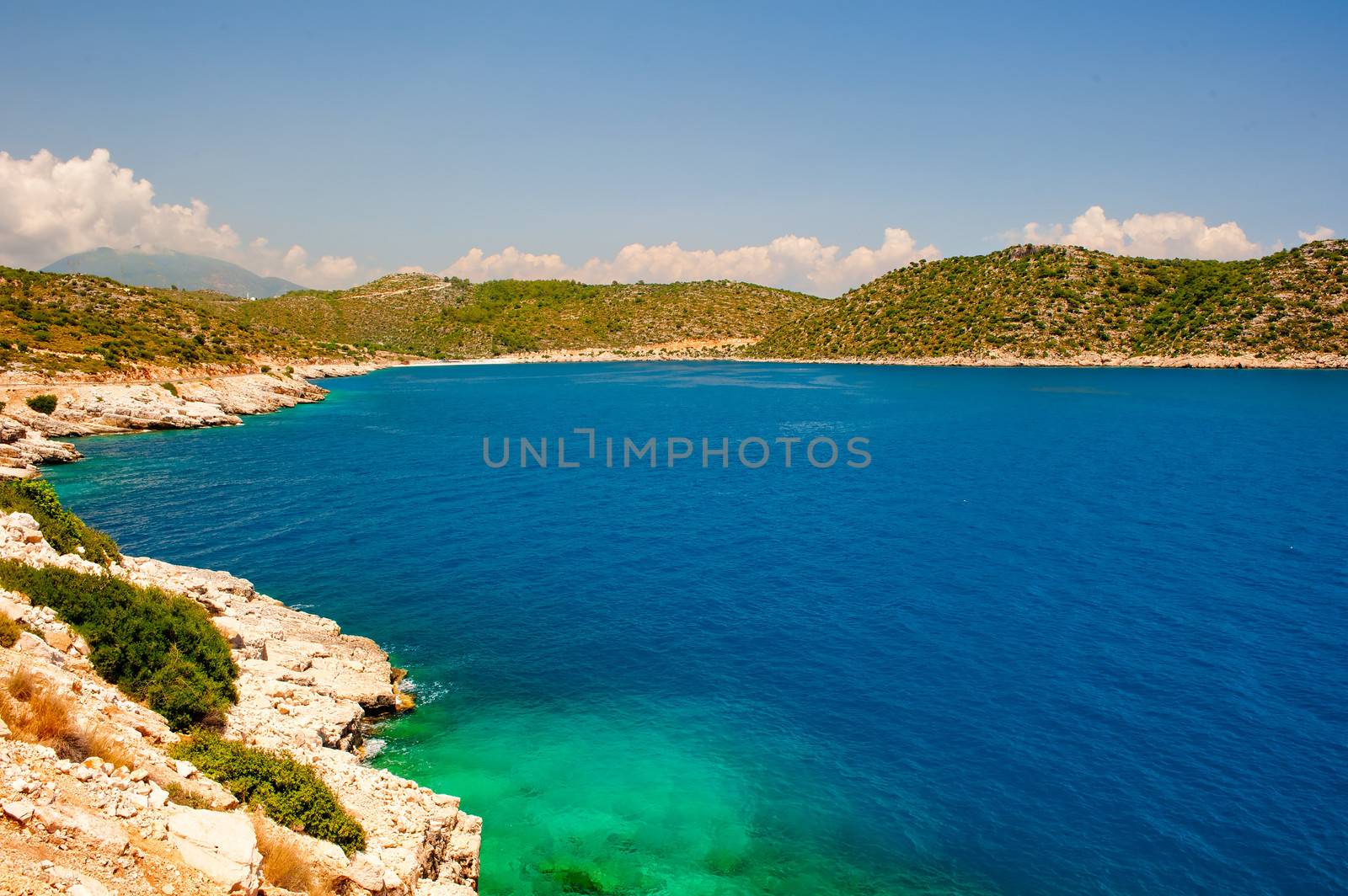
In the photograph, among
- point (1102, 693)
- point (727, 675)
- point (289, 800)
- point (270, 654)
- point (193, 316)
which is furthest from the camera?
point (193, 316)

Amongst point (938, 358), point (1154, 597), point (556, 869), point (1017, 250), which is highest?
point (1017, 250)

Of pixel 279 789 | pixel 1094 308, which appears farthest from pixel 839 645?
pixel 1094 308

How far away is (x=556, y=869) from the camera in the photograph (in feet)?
54.1

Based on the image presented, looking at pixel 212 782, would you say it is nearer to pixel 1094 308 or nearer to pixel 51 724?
pixel 51 724

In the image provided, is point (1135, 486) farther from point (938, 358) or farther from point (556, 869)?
point (938, 358)

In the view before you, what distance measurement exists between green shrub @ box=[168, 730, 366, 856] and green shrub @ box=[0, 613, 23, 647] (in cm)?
352

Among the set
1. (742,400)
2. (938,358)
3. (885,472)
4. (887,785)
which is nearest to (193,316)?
(742,400)

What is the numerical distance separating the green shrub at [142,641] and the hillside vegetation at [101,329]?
68.7 metres

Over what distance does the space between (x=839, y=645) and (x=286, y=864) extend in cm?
2056

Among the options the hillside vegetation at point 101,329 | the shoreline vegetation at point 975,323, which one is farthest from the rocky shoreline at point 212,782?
the hillside vegetation at point 101,329

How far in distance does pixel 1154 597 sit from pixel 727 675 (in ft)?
63.1

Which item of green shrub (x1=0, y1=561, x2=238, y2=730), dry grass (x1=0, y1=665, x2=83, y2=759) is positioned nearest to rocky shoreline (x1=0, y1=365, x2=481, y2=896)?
dry grass (x1=0, y1=665, x2=83, y2=759)

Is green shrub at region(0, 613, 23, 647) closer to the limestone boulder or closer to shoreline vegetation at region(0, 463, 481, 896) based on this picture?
shoreline vegetation at region(0, 463, 481, 896)

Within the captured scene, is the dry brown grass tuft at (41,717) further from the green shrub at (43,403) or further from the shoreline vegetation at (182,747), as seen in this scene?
the green shrub at (43,403)
